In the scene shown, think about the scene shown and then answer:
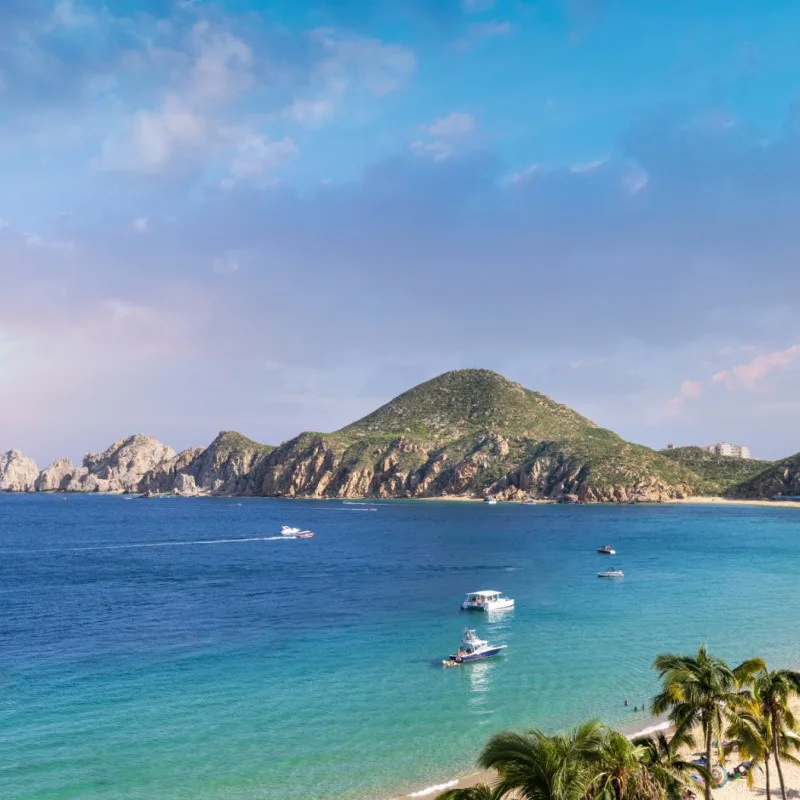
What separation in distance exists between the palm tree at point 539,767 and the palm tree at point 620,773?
0.90 m

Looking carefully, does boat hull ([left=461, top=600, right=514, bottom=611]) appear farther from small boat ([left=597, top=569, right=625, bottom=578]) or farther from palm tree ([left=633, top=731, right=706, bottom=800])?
palm tree ([left=633, top=731, right=706, bottom=800])

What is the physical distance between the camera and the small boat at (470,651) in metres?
54.5

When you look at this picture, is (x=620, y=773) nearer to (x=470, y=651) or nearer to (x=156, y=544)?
(x=470, y=651)

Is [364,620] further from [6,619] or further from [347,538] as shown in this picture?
[347,538]

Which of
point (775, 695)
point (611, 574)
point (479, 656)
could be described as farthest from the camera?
point (611, 574)

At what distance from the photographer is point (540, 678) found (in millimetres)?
50969

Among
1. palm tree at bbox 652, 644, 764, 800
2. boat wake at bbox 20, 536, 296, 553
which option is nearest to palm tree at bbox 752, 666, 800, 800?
palm tree at bbox 652, 644, 764, 800

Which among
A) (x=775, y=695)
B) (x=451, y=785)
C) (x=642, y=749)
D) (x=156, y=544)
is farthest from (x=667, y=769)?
(x=156, y=544)

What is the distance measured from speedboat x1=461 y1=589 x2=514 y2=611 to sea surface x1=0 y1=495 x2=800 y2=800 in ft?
6.27

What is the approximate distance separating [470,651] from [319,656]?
41.2 ft

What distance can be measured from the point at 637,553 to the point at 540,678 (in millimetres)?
84552

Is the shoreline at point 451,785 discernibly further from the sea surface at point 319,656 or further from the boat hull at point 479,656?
the boat hull at point 479,656

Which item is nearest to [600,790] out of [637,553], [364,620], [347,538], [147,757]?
[147,757]

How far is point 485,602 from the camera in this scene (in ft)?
246
